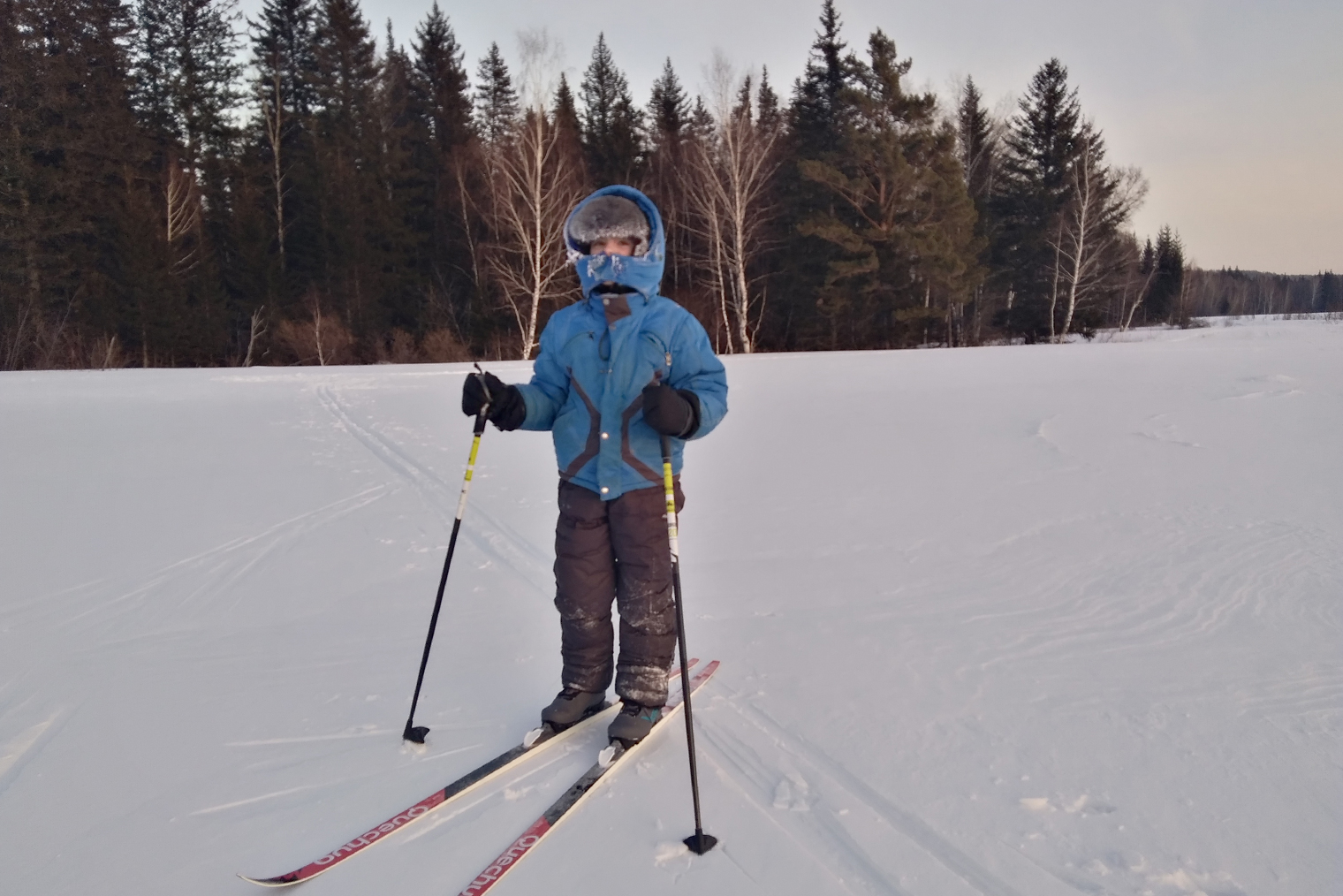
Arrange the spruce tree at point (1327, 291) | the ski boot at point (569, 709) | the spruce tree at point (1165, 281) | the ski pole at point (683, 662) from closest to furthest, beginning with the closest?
the ski pole at point (683, 662) → the ski boot at point (569, 709) → the spruce tree at point (1165, 281) → the spruce tree at point (1327, 291)

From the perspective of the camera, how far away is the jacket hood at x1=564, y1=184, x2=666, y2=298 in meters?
2.67

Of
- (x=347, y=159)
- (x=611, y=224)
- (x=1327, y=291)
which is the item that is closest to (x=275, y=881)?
(x=611, y=224)

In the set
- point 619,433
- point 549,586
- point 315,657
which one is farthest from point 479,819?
point 549,586

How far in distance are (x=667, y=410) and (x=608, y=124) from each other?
113 feet

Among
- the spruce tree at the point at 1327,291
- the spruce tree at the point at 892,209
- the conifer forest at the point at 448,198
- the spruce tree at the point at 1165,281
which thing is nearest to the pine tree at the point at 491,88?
the conifer forest at the point at 448,198

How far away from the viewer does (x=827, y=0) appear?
99.2 feet

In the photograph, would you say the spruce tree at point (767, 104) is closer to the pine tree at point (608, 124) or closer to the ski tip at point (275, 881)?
the pine tree at point (608, 124)

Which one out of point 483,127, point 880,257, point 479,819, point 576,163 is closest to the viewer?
point 479,819

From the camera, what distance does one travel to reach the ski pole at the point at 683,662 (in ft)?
6.97

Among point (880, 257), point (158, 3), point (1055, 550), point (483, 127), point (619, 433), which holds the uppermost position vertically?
point (158, 3)

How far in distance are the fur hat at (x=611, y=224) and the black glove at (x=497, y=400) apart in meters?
0.56

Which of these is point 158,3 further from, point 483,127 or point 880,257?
point 880,257

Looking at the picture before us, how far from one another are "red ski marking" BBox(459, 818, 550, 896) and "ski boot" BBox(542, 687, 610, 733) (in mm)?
467

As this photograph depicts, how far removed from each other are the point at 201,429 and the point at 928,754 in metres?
10.0
